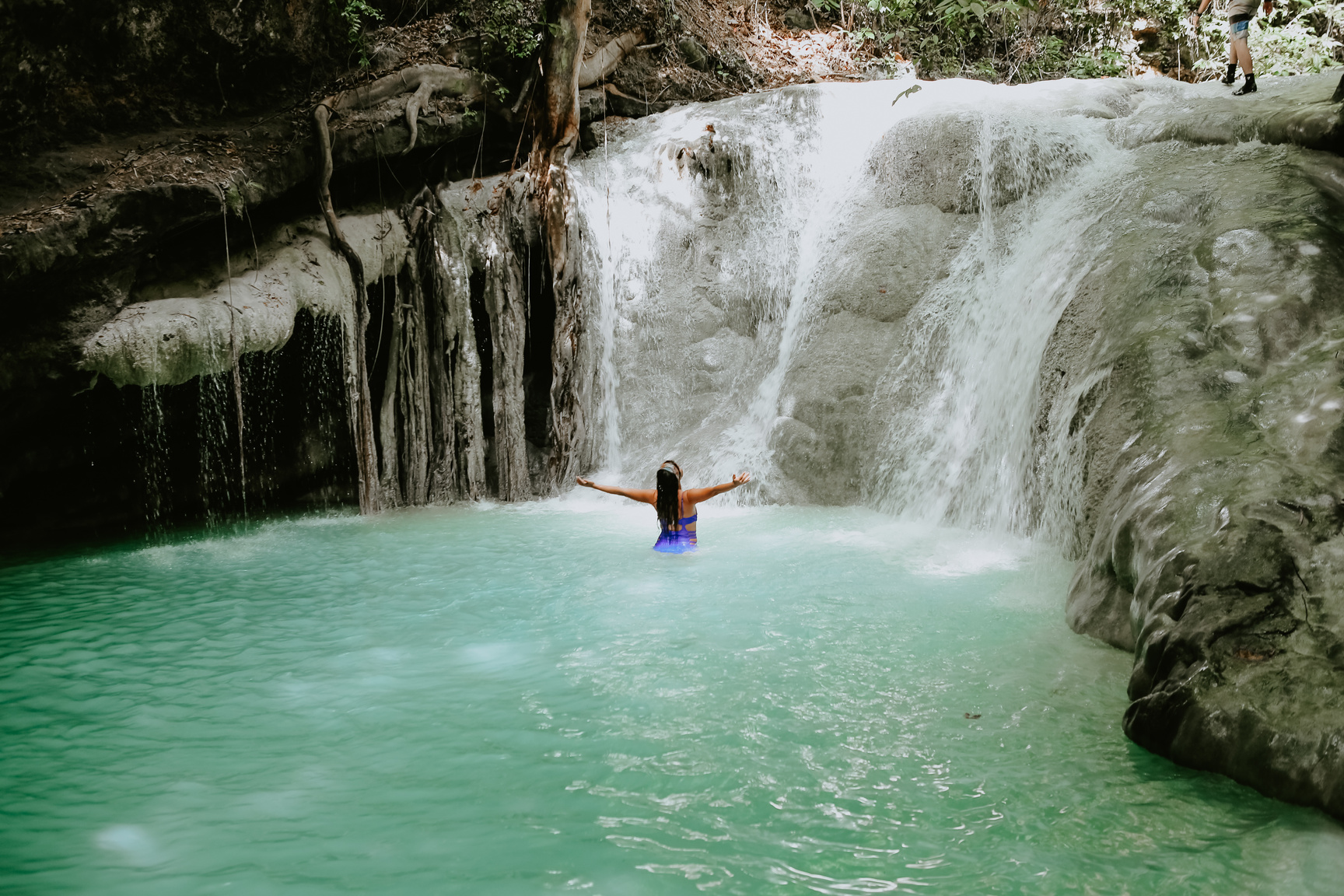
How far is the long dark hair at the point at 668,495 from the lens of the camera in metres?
6.84

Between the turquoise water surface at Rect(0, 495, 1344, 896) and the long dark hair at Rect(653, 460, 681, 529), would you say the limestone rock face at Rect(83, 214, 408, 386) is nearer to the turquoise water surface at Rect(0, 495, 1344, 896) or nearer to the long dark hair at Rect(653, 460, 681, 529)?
the turquoise water surface at Rect(0, 495, 1344, 896)

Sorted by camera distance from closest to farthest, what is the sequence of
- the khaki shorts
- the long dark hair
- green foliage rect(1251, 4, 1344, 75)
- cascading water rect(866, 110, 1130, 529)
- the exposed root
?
the long dark hair < cascading water rect(866, 110, 1130, 529) < the khaki shorts < the exposed root < green foliage rect(1251, 4, 1344, 75)

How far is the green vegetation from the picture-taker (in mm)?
15055

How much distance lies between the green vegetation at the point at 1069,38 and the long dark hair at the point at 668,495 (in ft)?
36.9

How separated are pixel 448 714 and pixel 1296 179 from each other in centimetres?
675

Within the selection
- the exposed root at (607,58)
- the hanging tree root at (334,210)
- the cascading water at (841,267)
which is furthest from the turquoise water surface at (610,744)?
the exposed root at (607,58)

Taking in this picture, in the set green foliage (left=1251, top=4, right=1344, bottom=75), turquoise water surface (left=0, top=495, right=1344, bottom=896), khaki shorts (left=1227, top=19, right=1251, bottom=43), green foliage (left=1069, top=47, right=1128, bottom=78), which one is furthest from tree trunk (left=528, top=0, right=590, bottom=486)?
green foliage (left=1251, top=4, right=1344, bottom=75)

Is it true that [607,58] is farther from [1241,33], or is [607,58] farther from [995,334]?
[1241,33]

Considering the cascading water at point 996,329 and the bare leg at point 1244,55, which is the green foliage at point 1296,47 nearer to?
Result: the bare leg at point 1244,55

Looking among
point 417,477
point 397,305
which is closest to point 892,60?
point 397,305

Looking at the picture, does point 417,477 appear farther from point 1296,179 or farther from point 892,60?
point 892,60

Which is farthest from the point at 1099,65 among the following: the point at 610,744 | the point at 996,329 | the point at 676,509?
the point at 610,744

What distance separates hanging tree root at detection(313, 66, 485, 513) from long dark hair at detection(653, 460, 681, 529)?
4.38 metres

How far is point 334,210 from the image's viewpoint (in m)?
10.1
